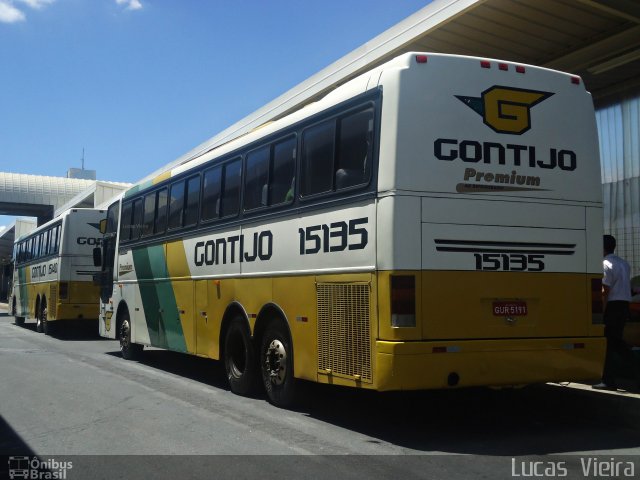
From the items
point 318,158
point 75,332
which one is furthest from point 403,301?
point 75,332

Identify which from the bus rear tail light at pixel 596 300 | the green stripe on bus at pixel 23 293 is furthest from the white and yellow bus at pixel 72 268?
the bus rear tail light at pixel 596 300

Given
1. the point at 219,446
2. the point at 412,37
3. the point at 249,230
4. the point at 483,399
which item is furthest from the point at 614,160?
the point at 219,446

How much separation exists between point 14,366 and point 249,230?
6.43 m

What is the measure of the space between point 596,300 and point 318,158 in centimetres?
323

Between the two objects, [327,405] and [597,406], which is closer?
[597,406]

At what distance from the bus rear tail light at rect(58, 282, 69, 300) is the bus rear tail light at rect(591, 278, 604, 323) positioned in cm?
1546

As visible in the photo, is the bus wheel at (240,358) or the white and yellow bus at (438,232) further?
the bus wheel at (240,358)

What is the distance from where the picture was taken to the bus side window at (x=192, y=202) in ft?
34.9

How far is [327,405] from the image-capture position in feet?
28.5

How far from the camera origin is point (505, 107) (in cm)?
695

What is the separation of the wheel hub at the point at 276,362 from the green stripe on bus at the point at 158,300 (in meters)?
3.02

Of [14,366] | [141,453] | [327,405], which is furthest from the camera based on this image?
[14,366]

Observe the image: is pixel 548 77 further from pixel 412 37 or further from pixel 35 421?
pixel 35 421

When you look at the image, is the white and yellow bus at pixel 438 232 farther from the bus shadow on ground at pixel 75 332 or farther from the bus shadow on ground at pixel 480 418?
the bus shadow on ground at pixel 75 332
